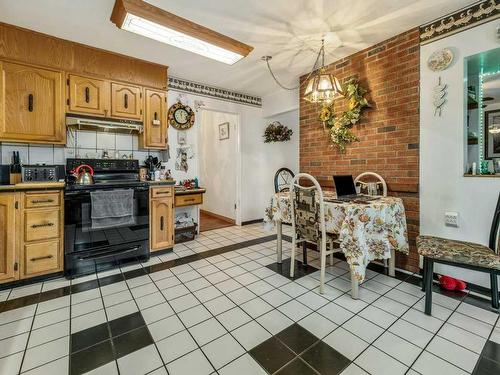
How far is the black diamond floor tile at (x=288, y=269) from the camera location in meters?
2.50

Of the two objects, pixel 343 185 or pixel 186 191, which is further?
pixel 186 191

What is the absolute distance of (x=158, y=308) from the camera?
1898 mm

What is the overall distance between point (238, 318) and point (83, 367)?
0.94m

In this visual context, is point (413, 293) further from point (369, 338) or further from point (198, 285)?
point (198, 285)

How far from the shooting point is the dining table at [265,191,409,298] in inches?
75.8

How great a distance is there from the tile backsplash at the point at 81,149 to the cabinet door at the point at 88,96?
0.38 m

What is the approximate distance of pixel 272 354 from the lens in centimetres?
142

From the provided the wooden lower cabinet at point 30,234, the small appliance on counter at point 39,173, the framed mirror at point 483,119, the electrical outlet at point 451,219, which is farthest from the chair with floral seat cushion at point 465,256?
the small appliance on counter at point 39,173

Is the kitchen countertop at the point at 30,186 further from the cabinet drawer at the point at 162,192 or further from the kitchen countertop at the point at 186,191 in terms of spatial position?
the kitchen countertop at the point at 186,191

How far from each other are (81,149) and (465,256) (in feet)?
13.1

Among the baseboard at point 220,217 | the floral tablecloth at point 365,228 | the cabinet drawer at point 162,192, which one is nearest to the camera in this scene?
the floral tablecloth at point 365,228

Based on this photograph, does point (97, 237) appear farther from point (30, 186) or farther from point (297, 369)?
point (297, 369)

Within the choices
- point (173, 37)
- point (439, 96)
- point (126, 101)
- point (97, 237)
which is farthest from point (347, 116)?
point (97, 237)

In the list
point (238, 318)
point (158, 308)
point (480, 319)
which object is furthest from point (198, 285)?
point (480, 319)
